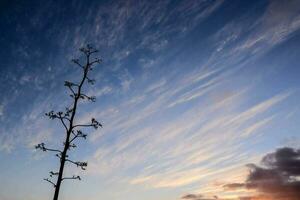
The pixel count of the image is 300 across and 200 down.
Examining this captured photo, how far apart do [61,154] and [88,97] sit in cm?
411

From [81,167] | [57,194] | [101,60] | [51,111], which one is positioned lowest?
[57,194]

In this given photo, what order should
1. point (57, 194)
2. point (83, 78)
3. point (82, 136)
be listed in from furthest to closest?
point (83, 78) < point (82, 136) < point (57, 194)

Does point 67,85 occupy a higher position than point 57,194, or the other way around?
point 67,85

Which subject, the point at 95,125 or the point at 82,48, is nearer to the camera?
the point at 95,125

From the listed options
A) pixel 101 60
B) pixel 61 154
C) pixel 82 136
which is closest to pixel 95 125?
pixel 82 136

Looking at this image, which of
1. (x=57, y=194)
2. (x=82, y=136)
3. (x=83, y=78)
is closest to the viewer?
(x=57, y=194)

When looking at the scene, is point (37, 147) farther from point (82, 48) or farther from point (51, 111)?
point (82, 48)

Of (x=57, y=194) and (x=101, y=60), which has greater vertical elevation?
(x=101, y=60)

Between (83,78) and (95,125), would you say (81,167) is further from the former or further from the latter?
(83,78)

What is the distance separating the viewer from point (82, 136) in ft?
68.9

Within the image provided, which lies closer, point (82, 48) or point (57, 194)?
point (57, 194)

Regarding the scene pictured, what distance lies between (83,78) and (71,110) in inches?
98.0

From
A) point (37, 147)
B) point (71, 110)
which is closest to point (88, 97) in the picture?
point (71, 110)

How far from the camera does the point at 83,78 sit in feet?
74.1
